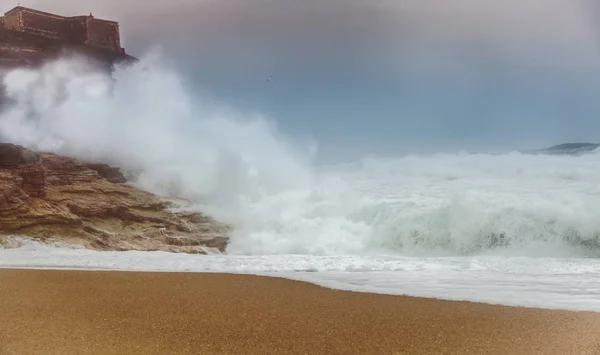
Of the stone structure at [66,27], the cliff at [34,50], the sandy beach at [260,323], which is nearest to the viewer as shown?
the sandy beach at [260,323]

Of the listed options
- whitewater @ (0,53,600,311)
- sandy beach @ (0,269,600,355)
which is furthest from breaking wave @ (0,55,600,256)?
sandy beach @ (0,269,600,355)

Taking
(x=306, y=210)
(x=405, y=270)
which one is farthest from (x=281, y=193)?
(x=405, y=270)

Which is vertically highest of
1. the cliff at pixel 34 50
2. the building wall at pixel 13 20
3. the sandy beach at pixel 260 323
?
the building wall at pixel 13 20

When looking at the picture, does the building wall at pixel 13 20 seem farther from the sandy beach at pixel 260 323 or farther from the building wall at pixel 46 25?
the sandy beach at pixel 260 323

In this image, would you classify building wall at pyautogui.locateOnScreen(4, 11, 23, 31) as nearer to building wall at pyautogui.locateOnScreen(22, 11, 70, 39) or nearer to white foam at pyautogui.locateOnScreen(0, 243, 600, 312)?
building wall at pyautogui.locateOnScreen(22, 11, 70, 39)

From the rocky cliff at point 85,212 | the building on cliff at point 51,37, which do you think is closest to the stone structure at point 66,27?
the building on cliff at point 51,37

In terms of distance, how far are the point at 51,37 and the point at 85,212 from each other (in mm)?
4643

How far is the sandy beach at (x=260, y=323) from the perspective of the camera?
3156 millimetres

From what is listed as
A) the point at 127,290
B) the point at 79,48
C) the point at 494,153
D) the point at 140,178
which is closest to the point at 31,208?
the point at 140,178

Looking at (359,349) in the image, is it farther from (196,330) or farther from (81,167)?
(81,167)

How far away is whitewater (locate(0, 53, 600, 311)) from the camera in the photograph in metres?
6.45

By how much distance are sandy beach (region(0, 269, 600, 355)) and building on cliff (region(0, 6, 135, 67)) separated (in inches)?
274

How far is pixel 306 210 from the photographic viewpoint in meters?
10.2

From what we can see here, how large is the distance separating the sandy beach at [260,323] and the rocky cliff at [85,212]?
116 inches
